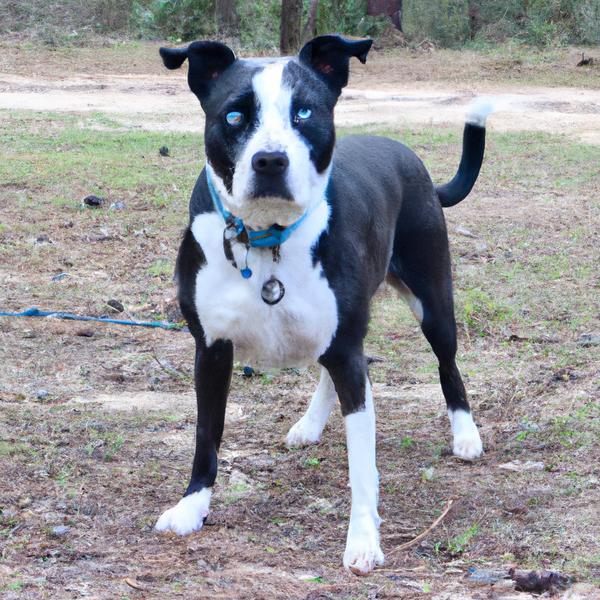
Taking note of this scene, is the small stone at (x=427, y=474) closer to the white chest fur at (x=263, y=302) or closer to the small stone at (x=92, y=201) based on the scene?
the white chest fur at (x=263, y=302)

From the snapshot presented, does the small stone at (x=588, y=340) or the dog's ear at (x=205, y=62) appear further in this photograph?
the small stone at (x=588, y=340)

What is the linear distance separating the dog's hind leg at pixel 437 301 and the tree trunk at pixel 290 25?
15.8 m

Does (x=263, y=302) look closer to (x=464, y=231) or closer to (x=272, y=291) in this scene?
(x=272, y=291)

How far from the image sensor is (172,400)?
5406mm

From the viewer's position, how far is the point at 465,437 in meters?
4.82

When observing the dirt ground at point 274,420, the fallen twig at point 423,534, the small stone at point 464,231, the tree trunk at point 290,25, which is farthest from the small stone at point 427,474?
the tree trunk at point 290,25

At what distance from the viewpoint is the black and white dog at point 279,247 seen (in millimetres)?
3449

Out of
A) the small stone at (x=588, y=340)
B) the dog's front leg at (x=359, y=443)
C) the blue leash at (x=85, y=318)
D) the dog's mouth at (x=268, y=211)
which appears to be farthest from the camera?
the blue leash at (x=85, y=318)

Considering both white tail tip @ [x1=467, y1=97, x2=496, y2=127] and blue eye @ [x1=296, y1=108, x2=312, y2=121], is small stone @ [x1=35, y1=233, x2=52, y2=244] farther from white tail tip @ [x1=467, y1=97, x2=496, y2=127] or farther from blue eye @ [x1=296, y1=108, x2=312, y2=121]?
blue eye @ [x1=296, y1=108, x2=312, y2=121]

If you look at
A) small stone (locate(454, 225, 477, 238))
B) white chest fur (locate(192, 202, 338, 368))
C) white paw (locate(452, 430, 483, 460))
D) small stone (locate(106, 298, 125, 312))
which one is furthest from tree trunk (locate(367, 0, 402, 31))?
white chest fur (locate(192, 202, 338, 368))

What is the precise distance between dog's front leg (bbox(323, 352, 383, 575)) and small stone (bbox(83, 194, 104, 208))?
5438mm

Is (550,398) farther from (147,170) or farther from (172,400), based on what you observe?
(147,170)

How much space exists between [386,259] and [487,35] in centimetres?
1886

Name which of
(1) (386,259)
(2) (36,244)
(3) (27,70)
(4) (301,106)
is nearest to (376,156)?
(1) (386,259)
